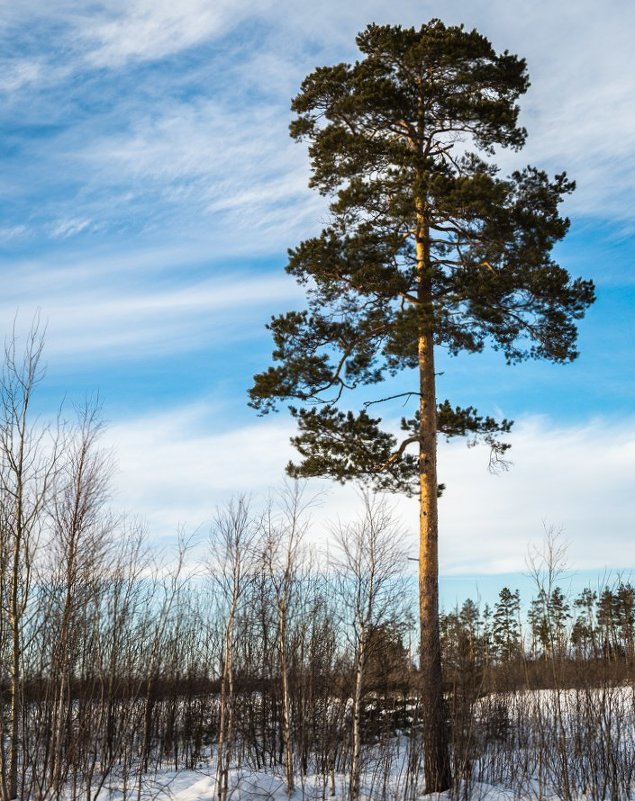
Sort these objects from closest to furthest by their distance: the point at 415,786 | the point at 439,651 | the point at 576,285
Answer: the point at 415,786 < the point at 439,651 < the point at 576,285

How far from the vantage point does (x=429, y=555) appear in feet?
43.7

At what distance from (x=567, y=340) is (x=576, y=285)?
1.12 m

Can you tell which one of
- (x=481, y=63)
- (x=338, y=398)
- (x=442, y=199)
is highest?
(x=481, y=63)

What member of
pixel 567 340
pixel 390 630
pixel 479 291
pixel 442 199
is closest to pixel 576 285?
pixel 567 340

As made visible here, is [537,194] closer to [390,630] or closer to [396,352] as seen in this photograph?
[396,352]

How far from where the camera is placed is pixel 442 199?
43.9 feet

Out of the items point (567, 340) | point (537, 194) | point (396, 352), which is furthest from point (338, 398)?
point (537, 194)

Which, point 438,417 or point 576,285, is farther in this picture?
point 438,417

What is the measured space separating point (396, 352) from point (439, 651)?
597 cm

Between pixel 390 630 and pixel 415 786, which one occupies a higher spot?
pixel 390 630

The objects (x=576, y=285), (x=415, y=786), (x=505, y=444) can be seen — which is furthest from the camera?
(x=505, y=444)

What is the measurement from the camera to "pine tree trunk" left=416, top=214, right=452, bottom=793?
12422 mm

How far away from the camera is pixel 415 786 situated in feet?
39.4

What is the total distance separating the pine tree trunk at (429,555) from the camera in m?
12.4
